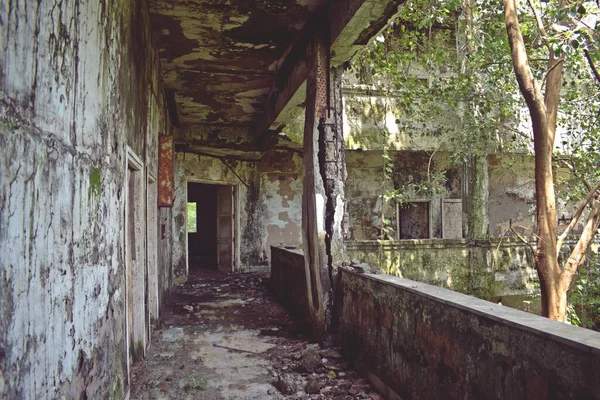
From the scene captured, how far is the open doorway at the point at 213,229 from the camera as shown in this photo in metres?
11.4

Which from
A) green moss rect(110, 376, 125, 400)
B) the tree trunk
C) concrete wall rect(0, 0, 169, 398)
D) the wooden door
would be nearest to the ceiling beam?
concrete wall rect(0, 0, 169, 398)

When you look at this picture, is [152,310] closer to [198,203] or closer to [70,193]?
[70,193]

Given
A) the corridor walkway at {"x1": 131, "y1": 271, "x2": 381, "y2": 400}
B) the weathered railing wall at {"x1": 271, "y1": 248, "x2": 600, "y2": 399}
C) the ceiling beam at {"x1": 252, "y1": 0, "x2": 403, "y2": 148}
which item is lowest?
the corridor walkway at {"x1": 131, "y1": 271, "x2": 381, "y2": 400}

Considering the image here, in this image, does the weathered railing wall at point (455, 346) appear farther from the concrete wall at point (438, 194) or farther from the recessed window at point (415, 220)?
the recessed window at point (415, 220)

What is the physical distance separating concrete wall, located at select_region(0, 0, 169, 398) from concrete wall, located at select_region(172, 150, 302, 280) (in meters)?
7.88

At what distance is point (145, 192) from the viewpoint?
4867 mm

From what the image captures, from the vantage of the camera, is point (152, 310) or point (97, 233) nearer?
point (97, 233)

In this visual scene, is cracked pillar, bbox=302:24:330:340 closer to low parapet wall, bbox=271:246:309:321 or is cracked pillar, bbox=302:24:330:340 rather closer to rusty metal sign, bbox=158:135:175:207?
low parapet wall, bbox=271:246:309:321

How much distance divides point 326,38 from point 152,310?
3.70 meters

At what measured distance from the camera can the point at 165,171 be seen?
6.58 metres

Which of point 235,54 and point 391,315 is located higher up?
point 235,54

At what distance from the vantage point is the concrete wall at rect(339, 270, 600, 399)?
1.87m

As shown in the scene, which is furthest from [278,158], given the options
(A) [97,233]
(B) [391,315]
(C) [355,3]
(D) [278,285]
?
(A) [97,233]

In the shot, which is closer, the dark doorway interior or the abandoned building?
the abandoned building
